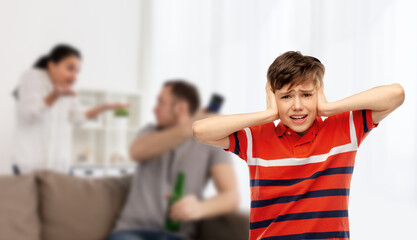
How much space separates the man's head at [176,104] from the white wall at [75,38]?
6.36ft

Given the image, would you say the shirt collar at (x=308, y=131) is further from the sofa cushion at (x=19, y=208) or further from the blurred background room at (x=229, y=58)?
the sofa cushion at (x=19, y=208)

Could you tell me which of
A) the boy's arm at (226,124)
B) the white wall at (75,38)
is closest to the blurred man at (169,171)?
the boy's arm at (226,124)

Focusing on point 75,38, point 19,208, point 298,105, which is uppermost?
point 75,38

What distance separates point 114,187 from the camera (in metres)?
1.83

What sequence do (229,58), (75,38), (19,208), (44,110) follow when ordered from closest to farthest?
(19,208)
(44,110)
(229,58)
(75,38)

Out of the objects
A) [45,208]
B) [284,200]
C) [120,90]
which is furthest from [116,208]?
[120,90]

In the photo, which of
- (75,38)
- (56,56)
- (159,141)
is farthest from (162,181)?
(75,38)

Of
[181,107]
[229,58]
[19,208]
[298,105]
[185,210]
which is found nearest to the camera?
[298,105]

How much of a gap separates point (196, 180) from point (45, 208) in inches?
25.0

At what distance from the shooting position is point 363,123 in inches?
15.0

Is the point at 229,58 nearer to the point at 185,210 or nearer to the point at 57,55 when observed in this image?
the point at 57,55

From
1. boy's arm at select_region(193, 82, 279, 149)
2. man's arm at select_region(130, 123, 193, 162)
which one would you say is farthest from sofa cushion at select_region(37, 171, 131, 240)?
boy's arm at select_region(193, 82, 279, 149)

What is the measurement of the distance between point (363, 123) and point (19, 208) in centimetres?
152

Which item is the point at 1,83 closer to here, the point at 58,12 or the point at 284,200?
the point at 58,12
